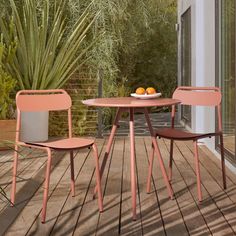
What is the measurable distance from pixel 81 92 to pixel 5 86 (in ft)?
6.12

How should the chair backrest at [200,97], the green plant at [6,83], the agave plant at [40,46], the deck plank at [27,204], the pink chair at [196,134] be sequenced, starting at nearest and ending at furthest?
the deck plank at [27,204] → the pink chair at [196,134] → the chair backrest at [200,97] → the green plant at [6,83] → the agave plant at [40,46]

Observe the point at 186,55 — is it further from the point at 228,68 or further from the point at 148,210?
the point at 148,210

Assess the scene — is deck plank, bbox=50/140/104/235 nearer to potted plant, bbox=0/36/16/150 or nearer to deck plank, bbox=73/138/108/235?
deck plank, bbox=73/138/108/235

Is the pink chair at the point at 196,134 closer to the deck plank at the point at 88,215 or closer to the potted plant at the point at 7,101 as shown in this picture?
the deck plank at the point at 88,215

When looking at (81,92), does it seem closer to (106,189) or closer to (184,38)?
(184,38)

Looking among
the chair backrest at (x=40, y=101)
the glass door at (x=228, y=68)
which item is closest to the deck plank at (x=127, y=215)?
the chair backrest at (x=40, y=101)

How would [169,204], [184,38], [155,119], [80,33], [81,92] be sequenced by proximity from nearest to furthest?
[169,204] → [80,33] → [81,92] → [184,38] → [155,119]

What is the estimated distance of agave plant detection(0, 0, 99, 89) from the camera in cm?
649

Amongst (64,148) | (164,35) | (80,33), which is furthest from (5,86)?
(164,35)

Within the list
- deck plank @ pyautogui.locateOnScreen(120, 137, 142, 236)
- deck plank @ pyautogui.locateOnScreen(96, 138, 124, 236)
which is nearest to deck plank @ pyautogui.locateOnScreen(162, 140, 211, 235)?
deck plank @ pyautogui.locateOnScreen(120, 137, 142, 236)

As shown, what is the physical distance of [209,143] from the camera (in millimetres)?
6137

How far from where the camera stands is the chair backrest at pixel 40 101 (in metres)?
3.52

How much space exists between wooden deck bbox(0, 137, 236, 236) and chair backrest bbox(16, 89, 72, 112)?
0.66 meters

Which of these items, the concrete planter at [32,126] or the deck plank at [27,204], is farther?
the concrete planter at [32,126]
